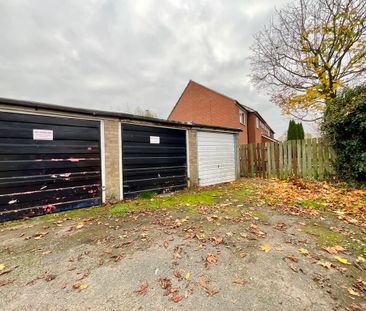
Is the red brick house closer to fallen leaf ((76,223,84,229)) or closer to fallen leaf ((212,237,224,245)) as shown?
fallen leaf ((212,237,224,245))

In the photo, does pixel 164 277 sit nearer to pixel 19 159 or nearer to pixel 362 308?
pixel 362 308

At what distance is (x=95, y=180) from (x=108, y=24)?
23.7 feet

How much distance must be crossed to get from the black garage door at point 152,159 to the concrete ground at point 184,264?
2.14 metres

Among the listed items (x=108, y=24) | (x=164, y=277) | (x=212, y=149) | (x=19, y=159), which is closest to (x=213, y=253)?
(x=164, y=277)

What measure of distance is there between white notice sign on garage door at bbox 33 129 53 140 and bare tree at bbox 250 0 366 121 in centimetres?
1384

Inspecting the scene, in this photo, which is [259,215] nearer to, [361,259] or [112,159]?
[361,259]

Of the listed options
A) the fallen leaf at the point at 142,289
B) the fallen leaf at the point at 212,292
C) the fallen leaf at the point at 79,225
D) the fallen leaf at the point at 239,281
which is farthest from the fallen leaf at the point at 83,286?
the fallen leaf at the point at 79,225

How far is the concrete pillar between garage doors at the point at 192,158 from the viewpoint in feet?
26.3

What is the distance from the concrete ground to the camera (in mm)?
1872

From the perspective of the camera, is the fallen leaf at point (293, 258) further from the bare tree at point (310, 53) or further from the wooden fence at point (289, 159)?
the bare tree at point (310, 53)

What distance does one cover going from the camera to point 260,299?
1848mm

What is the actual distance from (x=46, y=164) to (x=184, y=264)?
4344mm

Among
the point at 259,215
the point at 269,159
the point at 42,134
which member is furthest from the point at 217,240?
the point at 269,159

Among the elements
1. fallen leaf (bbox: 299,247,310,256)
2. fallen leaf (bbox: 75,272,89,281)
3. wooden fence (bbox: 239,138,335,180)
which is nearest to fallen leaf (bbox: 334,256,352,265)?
fallen leaf (bbox: 299,247,310,256)
